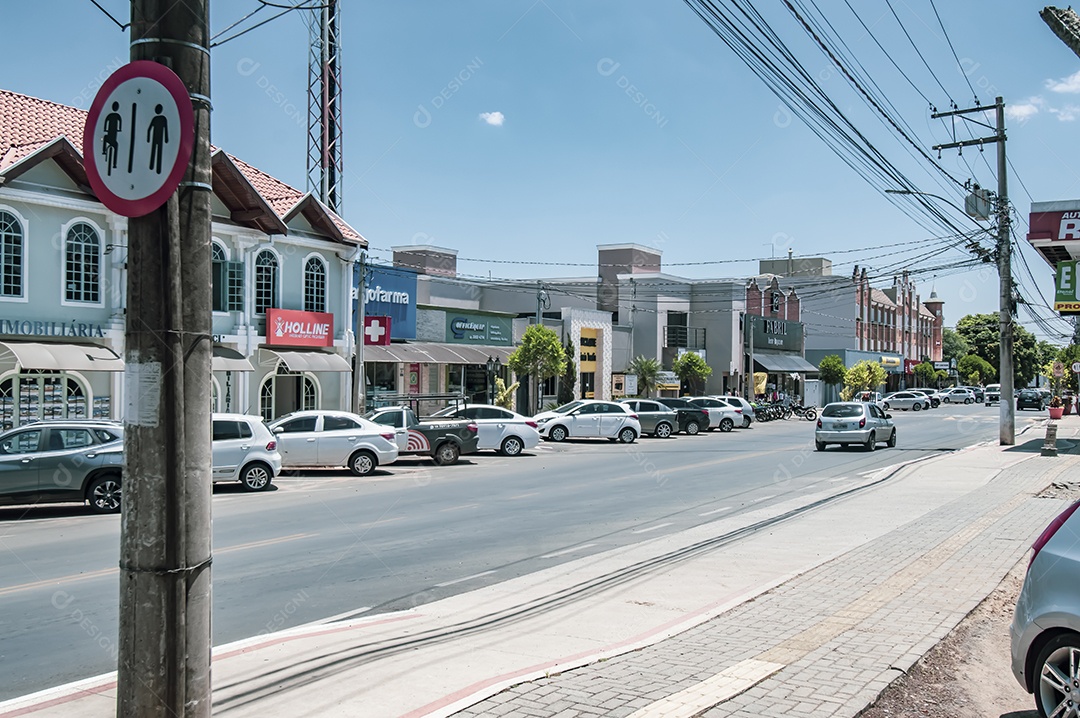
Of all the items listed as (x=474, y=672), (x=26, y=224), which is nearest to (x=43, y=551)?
(x=474, y=672)

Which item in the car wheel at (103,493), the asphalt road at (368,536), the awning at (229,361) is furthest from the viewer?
the awning at (229,361)

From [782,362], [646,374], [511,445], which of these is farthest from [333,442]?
[782,362]

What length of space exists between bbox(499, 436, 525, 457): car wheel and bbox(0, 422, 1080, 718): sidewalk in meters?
14.8

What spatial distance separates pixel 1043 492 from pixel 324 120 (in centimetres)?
2711

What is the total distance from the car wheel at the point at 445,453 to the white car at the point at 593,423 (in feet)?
29.9

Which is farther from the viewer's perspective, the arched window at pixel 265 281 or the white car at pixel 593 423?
the white car at pixel 593 423

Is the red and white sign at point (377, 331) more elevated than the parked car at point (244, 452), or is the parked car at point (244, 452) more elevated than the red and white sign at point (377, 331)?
the red and white sign at point (377, 331)

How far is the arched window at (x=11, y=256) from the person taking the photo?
2095 cm

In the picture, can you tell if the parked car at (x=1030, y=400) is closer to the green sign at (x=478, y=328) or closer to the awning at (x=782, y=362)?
the awning at (x=782, y=362)

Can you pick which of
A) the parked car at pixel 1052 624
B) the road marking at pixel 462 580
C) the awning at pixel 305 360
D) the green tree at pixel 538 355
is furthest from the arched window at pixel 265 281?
the parked car at pixel 1052 624

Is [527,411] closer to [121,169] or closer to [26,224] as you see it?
[26,224]

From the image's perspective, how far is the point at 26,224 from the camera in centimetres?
2133

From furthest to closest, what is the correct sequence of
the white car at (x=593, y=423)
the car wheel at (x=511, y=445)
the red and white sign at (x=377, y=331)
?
the white car at (x=593, y=423) → the red and white sign at (x=377, y=331) → the car wheel at (x=511, y=445)

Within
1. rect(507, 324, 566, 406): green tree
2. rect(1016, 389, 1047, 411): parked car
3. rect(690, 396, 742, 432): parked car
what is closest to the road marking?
rect(507, 324, 566, 406): green tree
